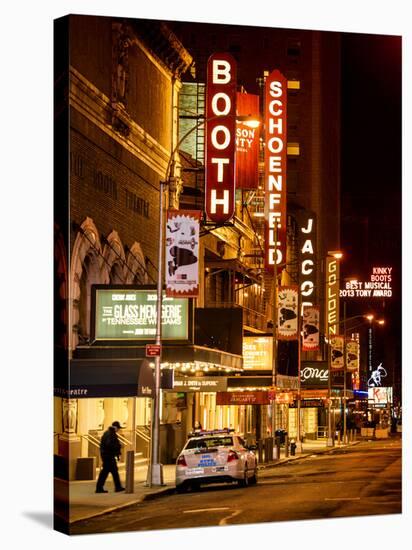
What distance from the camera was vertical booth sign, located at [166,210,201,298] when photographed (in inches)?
1222

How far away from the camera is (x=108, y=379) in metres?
28.2

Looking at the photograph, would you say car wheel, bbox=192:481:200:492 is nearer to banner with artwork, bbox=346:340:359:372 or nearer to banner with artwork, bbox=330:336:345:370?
banner with artwork, bbox=330:336:345:370

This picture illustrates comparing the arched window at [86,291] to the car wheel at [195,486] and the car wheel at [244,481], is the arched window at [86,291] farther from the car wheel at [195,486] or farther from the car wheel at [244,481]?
the car wheel at [244,481]

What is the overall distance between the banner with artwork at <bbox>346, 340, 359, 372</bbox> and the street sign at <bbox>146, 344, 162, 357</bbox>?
2718cm

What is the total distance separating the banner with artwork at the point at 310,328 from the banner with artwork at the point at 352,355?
671 centimetres

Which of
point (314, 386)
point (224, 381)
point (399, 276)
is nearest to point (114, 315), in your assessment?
point (399, 276)

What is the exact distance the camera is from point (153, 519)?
27969 millimetres

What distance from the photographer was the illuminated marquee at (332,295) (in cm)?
4366

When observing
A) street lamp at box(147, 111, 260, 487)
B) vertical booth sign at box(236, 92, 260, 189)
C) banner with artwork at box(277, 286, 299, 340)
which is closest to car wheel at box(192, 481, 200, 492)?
street lamp at box(147, 111, 260, 487)

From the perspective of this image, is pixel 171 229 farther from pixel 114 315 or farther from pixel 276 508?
pixel 276 508

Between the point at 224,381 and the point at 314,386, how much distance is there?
2647 centimetres

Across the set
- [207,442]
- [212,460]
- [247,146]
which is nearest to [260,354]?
[247,146]

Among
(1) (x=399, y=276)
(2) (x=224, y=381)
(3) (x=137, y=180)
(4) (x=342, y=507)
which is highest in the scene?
(3) (x=137, y=180)

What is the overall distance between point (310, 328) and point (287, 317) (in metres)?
1.75
